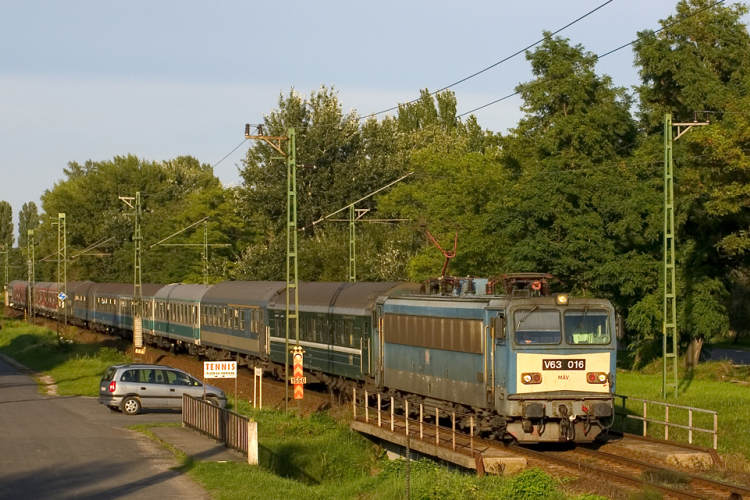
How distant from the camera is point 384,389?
85.6 feet

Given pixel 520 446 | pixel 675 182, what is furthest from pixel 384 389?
pixel 675 182

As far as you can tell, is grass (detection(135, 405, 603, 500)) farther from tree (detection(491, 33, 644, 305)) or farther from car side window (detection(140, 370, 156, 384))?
tree (detection(491, 33, 644, 305))

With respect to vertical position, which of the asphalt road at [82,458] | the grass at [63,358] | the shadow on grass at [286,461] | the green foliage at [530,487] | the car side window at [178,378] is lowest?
the shadow on grass at [286,461]

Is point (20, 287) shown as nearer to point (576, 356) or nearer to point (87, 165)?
point (87, 165)

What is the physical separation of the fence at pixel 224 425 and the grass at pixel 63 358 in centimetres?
1162

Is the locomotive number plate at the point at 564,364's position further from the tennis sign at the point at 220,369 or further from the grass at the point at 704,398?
the tennis sign at the point at 220,369

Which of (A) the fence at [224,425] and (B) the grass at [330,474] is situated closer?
(B) the grass at [330,474]

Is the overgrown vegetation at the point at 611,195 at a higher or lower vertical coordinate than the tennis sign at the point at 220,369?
higher

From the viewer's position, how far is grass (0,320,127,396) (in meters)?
37.9

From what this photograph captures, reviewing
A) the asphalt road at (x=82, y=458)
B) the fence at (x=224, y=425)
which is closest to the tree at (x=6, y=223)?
the asphalt road at (x=82, y=458)

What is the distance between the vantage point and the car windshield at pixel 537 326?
19047 millimetres

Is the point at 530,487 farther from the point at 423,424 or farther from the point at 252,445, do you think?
the point at 423,424

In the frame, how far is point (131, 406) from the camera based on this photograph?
28562 mm

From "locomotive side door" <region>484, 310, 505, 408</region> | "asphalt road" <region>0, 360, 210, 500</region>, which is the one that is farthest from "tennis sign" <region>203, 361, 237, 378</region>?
"locomotive side door" <region>484, 310, 505, 408</region>
